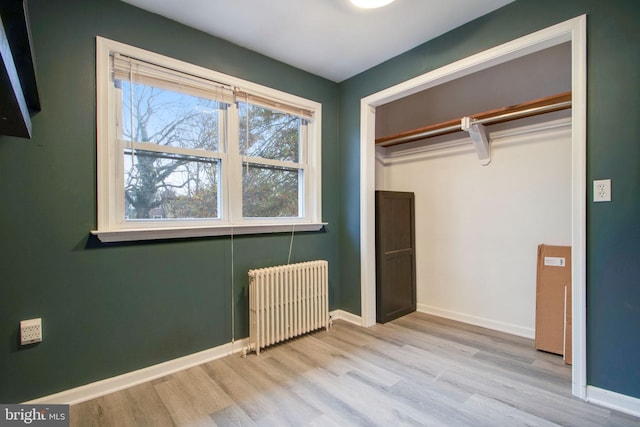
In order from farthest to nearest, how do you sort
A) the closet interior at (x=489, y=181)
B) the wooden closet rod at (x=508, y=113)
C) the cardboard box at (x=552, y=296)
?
the closet interior at (x=489, y=181) → the cardboard box at (x=552, y=296) → the wooden closet rod at (x=508, y=113)

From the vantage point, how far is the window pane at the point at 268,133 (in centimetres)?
260

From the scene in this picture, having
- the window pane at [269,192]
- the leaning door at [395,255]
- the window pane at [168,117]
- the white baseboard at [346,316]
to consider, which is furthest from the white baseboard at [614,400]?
the window pane at [168,117]

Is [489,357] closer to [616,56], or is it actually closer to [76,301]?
[616,56]

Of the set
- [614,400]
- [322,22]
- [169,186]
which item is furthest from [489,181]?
[169,186]

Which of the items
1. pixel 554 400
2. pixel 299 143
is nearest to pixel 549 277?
pixel 554 400

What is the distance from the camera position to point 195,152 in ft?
7.60

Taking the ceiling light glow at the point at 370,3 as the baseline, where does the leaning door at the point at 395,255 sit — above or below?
below

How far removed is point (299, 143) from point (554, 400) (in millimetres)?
2704

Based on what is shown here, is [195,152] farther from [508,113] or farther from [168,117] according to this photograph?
[508,113]

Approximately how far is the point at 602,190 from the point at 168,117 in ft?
9.26

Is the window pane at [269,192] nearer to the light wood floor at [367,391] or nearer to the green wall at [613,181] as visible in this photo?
the light wood floor at [367,391]

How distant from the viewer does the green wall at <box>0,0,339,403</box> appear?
1675 millimetres

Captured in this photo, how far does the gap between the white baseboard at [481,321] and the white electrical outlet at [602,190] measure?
1.49 m

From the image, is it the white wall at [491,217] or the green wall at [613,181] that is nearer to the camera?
the green wall at [613,181]
